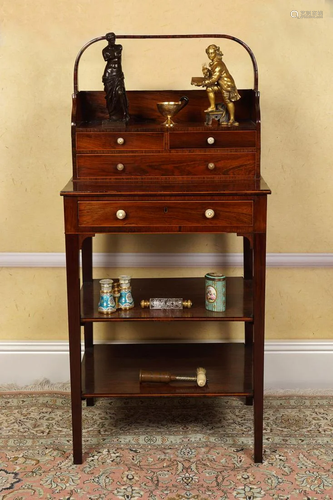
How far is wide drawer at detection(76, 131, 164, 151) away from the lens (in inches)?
112

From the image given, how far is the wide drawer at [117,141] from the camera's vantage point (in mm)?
2857

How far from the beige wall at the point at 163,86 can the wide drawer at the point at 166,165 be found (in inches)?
24.9

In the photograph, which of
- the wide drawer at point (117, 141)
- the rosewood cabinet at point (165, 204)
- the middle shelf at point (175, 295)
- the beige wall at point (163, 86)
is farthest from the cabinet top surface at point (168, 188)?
the beige wall at point (163, 86)

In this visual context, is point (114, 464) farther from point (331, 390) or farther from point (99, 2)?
point (99, 2)

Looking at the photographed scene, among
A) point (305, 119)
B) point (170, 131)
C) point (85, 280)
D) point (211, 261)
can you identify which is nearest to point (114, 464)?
point (85, 280)

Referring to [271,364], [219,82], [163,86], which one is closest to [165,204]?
[219,82]

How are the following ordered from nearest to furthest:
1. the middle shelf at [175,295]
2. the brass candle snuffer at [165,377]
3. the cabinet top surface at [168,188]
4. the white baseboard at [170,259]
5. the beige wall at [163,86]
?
the cabinet top surface at [168,188] → the middle shelf at [175,295] → the brass candle snuffer at [165,377] → the beige wall at [163,86] → the white baseboard at [170,259]

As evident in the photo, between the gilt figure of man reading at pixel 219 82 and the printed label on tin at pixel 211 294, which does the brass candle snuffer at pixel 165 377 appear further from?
the gilt figure of man reading at pixel 219 82

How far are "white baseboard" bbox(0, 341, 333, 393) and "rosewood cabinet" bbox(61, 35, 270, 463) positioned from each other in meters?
0.49

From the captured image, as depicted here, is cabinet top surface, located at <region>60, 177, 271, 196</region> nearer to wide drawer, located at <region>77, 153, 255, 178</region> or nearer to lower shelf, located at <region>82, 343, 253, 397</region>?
wide drawer, located at <region>77, 153, 255, 178</region>

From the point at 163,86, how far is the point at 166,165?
2.25ft

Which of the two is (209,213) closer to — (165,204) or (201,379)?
(165,204)

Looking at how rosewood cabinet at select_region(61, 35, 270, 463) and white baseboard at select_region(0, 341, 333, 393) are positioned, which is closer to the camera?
rosewood cabinet at select_region(61, 35, 270, 463)

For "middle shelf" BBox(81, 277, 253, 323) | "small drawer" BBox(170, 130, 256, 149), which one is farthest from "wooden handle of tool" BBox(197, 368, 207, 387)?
"small drawer" BBox(170, 130, 256, 149)
